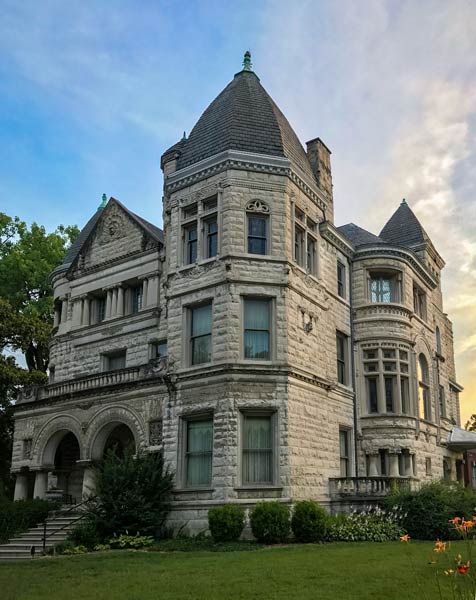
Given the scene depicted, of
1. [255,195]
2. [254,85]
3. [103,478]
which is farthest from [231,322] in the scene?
[254,85]

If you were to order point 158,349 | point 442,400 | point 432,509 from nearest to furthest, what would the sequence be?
point 432,509, point 158,349, point 442,400

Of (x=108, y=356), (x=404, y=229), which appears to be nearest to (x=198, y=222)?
(x=108, y=356)

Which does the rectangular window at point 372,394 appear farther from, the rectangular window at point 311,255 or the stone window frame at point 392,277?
the rectangular window at point 311,255

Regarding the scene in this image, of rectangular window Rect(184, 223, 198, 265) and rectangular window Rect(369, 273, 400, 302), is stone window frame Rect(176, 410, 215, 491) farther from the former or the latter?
rectangular window Rect(369, 273, 400, 302)

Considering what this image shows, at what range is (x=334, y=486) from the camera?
76.0 feet

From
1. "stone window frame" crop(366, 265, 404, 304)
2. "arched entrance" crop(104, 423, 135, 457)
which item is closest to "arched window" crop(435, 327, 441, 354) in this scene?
"stone window frame" crop(366, 265, 404, 304)

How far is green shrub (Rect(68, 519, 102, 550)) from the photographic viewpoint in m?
19.2

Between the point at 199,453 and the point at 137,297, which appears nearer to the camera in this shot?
the point at 199,453

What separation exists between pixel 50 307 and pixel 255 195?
72.5ft

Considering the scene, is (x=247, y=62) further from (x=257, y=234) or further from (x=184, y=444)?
(x=184, y=444)

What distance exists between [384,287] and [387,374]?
13.6ft

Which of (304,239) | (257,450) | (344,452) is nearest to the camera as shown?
(257,450)

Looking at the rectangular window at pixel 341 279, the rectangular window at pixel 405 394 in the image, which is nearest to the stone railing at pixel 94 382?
the rectangular window at pixel 341 279

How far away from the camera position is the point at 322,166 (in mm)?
28578
